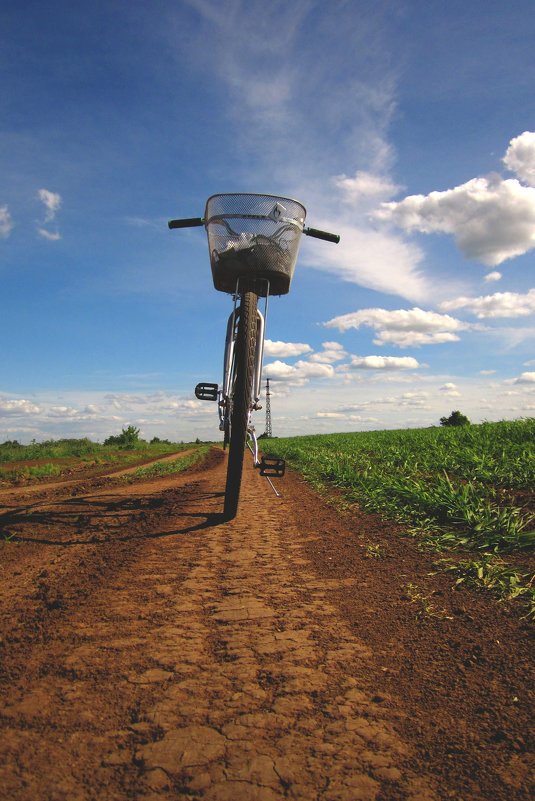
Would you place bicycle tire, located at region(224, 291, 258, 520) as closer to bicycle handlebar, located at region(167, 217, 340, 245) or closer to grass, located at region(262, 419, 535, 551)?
bicycle handlebar, located at region(167, 217, 340, 245)

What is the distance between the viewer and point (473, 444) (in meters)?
11.2

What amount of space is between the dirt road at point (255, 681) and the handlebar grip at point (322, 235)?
3.67 meters

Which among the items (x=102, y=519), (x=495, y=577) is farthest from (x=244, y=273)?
(x=495, y=577)

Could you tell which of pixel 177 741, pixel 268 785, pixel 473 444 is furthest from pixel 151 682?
pixel 473 444

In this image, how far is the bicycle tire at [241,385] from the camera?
4621 millimetres

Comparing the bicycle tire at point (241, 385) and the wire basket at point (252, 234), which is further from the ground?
the wire basket at point (252, 234)

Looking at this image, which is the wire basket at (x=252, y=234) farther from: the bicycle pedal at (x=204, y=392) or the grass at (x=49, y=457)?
the grass at (x=49, y=457)

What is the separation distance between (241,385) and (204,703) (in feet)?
10.6

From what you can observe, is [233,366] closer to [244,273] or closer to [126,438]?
[244,273]

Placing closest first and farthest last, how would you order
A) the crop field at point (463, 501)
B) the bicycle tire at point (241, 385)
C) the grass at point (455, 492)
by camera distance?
the crop field at point (463, 501)
the grass at point (455, 492)
the bicycle tire at point (241, 385)

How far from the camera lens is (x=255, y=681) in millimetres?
1856

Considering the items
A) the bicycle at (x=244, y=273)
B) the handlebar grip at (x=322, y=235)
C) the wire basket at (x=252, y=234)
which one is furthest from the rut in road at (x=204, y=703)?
the handlebar grip at (x=322, y=235)

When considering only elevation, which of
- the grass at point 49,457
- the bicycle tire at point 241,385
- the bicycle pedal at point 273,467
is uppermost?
the bicycle tire at point 241,385

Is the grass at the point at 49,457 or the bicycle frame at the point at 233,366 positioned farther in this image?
the grass at the point at 49,457
